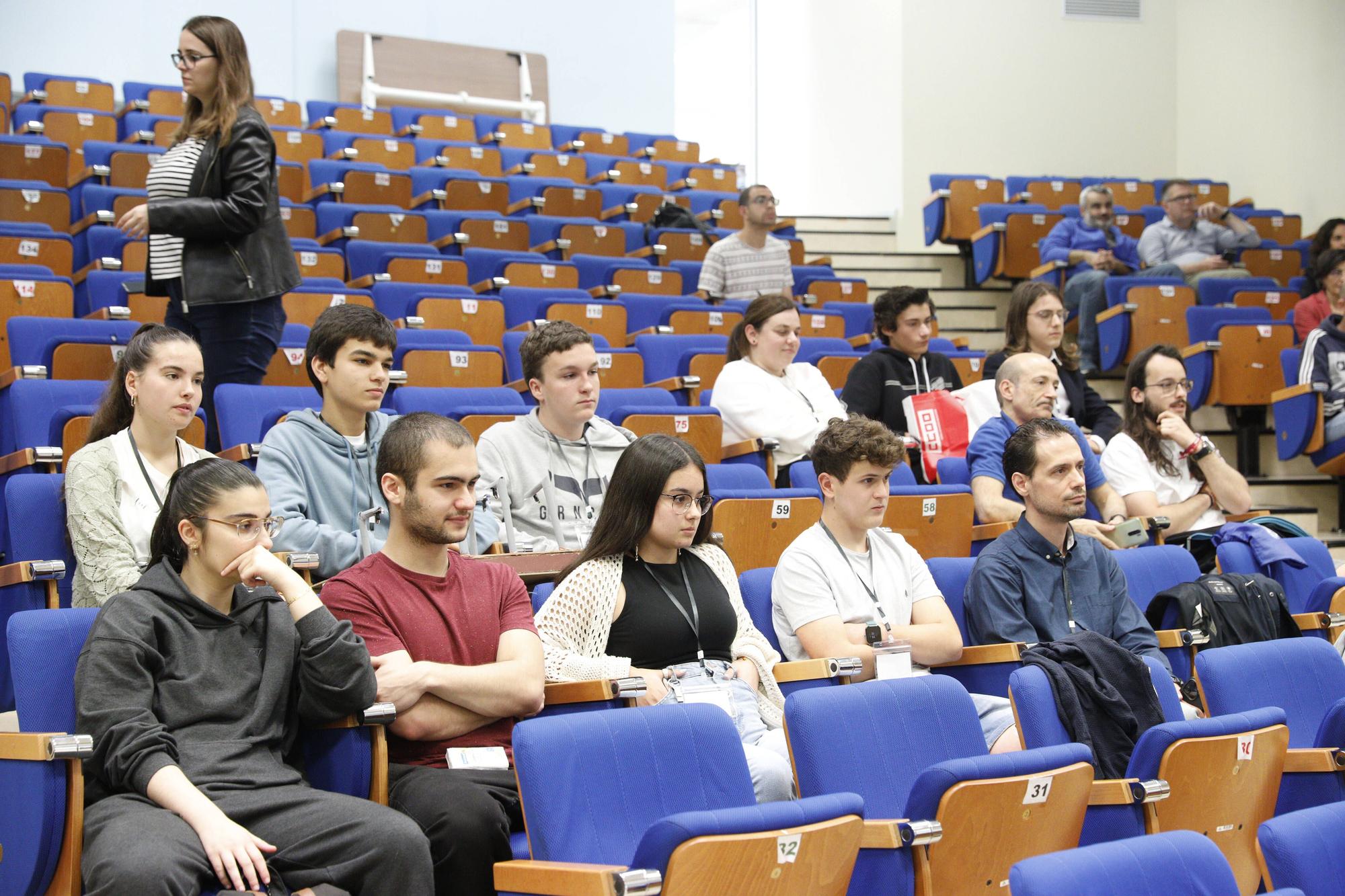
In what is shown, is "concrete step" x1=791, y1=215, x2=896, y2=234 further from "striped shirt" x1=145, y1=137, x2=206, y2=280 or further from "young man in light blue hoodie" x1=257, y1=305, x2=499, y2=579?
"young man in light blue hoodie" x1=257, y1=305, x2=499, y2=579

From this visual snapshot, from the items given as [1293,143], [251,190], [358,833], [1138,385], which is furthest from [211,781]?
[1293,143]

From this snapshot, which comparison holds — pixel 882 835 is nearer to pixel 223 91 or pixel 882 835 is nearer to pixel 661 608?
pixel 661 608

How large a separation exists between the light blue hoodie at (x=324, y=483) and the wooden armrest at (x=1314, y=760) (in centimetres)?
151

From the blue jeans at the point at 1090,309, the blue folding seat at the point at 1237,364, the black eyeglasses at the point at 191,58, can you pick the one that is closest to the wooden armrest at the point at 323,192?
the black eyeglasses at the point at 191,58

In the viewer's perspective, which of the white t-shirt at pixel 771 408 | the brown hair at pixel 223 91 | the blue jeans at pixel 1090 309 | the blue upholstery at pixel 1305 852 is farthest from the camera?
the blue jeans at pixel 1090 309

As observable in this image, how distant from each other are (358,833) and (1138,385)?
2756 millimetres

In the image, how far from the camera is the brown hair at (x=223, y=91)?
306 centimetres

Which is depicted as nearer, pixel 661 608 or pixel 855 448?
pixel 661 608

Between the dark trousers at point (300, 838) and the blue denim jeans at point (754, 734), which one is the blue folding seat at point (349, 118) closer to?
the blue denim jeans at point (754, 734)

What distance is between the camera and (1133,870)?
4.24 ft

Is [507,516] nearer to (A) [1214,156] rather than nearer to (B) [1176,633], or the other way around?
(B) [1176,633]

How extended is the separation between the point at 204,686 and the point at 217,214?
156 cm

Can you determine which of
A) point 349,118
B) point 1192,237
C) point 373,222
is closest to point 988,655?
point 373,222

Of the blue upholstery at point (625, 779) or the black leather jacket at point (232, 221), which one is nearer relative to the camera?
the blue upholstery at point (625, 779)
